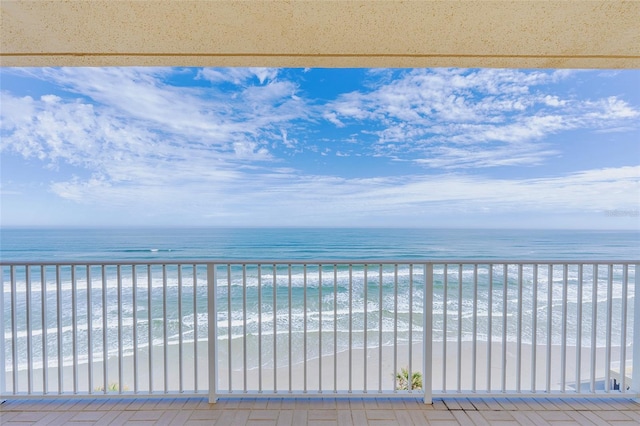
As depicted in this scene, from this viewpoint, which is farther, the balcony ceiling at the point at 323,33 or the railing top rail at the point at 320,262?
the railing top rail at the point at 320,262

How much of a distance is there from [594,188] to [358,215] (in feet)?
34.0

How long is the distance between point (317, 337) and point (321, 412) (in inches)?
171

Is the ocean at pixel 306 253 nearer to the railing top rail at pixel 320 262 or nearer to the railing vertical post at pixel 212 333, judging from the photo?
the railing vertical post at pixel 212 333

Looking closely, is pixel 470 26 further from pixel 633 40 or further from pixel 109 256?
pixel 109 256

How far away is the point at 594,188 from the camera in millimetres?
12977

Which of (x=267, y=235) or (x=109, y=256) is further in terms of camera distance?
(x=267, y=235)

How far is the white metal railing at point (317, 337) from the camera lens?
2.01m

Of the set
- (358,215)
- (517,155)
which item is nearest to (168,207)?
(358,215)

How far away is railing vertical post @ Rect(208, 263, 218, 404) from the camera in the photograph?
1991mm

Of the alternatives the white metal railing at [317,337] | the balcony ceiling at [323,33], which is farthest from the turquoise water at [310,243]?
the balcony ceiling at [323,33]

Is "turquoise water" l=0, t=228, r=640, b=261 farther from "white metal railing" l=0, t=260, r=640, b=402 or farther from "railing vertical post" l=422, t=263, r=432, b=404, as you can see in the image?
"railing vertical post" l=422, t=263, r=432, b=404

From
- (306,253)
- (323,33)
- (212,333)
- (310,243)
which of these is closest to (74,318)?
(212,333)

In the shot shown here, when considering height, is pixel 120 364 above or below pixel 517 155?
below

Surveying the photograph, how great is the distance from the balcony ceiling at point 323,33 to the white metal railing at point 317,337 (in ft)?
4.04
